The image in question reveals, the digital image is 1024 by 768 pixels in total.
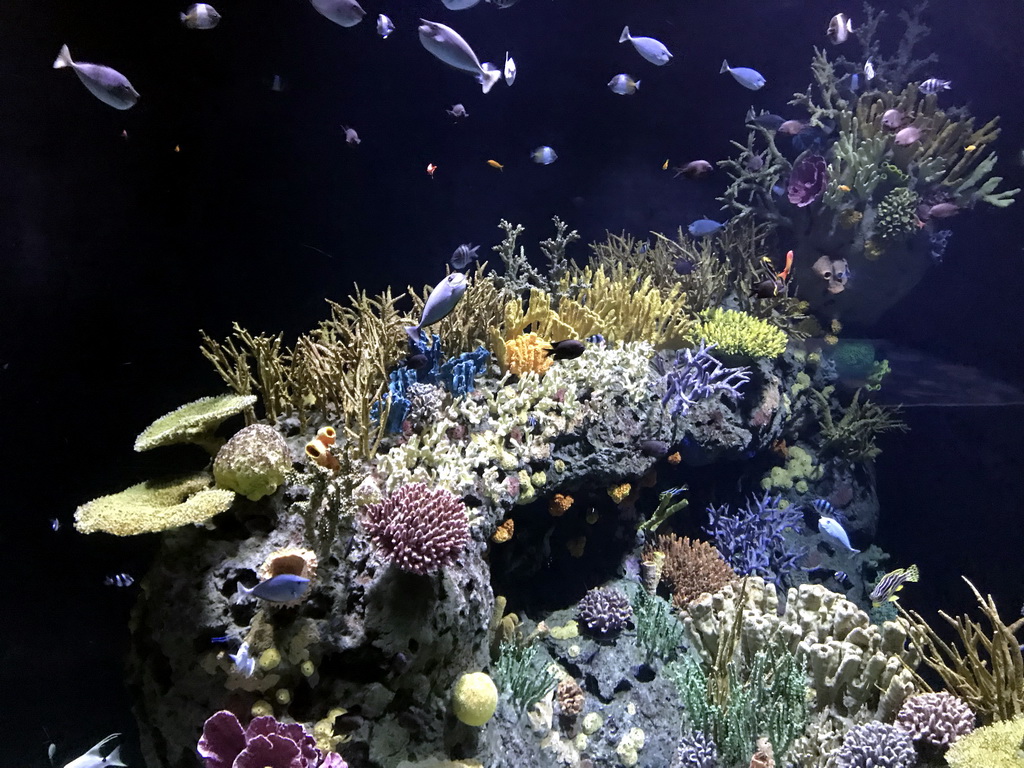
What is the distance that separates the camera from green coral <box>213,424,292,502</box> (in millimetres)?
2990

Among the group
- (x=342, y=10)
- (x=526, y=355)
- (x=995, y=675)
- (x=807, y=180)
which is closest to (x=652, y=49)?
(x=807, y=180)

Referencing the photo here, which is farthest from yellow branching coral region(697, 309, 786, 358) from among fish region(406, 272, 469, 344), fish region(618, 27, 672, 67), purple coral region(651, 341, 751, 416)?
fish region(406, 272, 469, 344)

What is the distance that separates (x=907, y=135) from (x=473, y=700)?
334 inches

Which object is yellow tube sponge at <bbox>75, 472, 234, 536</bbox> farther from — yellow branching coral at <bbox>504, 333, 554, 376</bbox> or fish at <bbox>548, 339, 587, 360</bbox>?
yellow branching coral at <bbox>504, 333, 554, 376</bbox>

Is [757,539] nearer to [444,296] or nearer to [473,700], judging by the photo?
[473,700]

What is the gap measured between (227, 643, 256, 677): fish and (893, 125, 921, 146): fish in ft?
29.8

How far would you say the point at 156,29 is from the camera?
468 cm

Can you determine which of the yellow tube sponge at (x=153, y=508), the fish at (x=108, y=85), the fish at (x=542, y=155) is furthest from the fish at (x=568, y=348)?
the fish at (x=542, y=155)

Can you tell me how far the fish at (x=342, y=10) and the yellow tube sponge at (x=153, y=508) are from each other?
3.47 m

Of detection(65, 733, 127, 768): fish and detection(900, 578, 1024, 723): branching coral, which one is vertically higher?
detection(900, 578, 1024, 723): branching coral

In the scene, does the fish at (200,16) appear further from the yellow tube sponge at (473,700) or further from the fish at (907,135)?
the fish at (907,135)

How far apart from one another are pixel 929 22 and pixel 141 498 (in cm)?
1332

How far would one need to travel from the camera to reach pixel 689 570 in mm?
5512

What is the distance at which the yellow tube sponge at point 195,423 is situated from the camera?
3.11m
